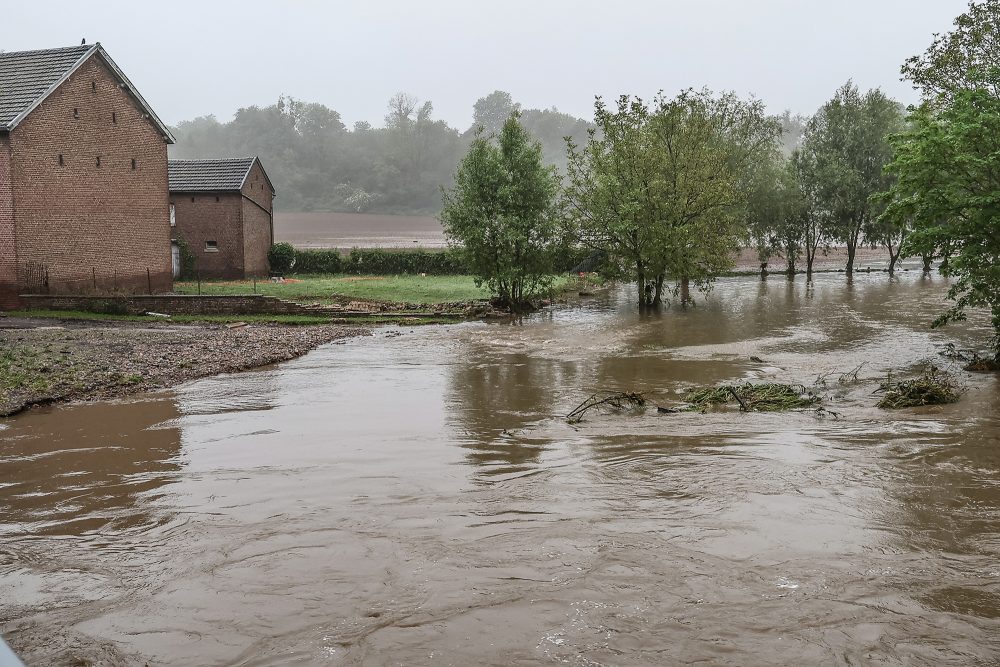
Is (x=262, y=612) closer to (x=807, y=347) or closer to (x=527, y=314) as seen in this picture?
(x=807, y=347)

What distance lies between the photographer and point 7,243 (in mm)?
29781

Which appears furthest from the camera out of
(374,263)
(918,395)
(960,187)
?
(374,263)

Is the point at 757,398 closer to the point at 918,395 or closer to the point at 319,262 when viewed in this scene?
the point at 918,395

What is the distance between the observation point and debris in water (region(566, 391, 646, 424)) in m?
13.6

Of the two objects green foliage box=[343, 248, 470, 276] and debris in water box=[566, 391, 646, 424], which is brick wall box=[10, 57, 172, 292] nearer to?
green foliage box=[343, 248, 470, 276]

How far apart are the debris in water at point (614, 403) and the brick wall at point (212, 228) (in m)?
36.3

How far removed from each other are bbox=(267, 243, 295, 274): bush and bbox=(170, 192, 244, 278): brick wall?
508 centimetres

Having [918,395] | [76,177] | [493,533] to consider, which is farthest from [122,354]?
[918,395]

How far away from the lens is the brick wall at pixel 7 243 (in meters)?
29.3

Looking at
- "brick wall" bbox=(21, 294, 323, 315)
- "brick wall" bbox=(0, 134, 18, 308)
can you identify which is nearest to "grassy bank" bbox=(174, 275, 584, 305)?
"brick wall" bbox=(21, 294, 323, 315)

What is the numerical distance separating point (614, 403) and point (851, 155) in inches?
1665

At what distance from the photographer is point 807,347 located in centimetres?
2288


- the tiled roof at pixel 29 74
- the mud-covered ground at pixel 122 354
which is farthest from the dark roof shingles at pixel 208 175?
the mud-covered ground at pixel 122 354

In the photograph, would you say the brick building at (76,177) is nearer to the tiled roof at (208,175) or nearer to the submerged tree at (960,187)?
the tiled roof at (208,175)
